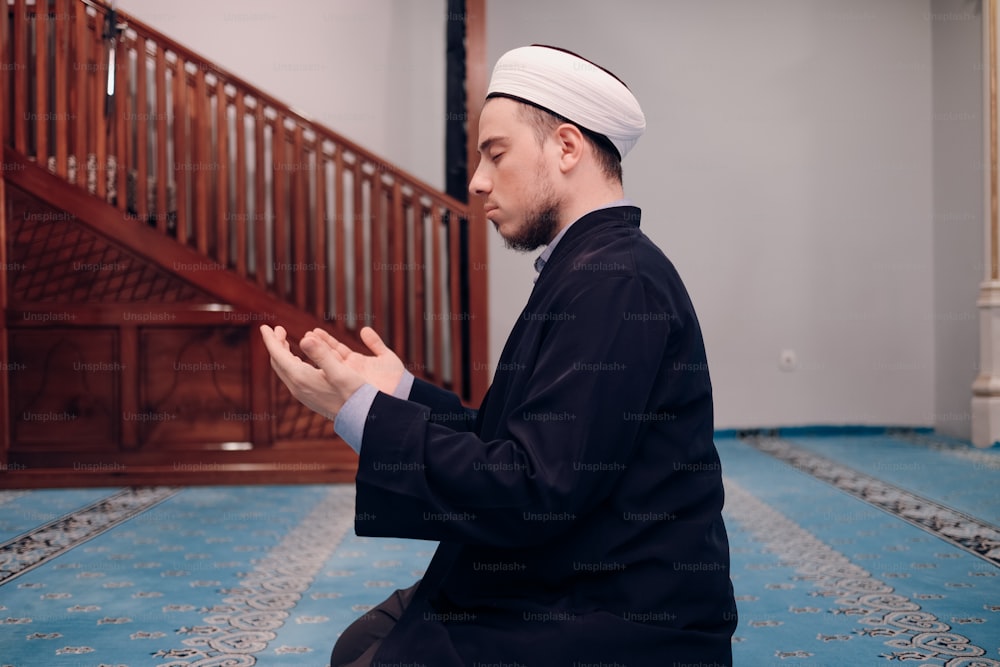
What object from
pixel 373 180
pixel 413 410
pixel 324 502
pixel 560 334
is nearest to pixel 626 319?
pixel 560 334

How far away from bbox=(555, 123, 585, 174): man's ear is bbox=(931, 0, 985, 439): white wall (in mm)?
4773

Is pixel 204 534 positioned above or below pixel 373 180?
below

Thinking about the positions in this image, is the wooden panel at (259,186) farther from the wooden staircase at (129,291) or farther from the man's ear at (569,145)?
the man's ear at (569,145)

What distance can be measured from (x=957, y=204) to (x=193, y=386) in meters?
4.46

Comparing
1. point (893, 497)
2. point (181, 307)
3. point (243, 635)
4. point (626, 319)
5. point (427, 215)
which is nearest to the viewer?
point (626, 319)

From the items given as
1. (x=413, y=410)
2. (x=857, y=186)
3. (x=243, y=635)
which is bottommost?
(x=243, y=635)

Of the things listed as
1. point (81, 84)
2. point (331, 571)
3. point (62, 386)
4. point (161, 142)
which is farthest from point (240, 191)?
point (331, 571)

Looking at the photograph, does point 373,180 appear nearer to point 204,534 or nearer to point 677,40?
point 204,534

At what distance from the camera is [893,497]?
3686 millimetres

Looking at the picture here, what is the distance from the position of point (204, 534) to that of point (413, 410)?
2424mm

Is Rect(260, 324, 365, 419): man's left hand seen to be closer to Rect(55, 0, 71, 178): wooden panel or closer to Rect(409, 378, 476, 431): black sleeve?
Rect(409, 378, 476, 431): black sleeve

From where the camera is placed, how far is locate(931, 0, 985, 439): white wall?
516 centimetres

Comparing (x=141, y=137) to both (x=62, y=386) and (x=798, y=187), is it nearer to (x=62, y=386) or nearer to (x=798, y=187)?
(x=62, y=386)

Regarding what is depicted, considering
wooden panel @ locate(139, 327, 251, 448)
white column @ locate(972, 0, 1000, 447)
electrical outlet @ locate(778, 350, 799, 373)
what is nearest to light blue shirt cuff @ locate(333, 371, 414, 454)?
wooden panel @ locate(139, 327, 251, 448)
